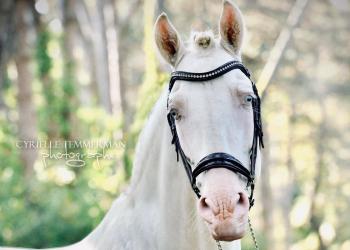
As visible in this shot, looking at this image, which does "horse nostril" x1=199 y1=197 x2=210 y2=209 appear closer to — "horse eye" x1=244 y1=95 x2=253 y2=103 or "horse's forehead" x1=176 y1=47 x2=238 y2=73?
"horse eye" x1=244 y1=95 x2=253 y2=103

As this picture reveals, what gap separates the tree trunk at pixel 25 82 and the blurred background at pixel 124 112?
0.03 meters

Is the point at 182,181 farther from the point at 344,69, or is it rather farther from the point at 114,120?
the point at 344,69

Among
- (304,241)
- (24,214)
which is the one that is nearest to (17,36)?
(24,214)

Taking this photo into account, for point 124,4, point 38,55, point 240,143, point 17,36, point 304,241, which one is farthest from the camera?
point 124,4

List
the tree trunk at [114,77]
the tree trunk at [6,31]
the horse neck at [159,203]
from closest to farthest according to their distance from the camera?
1. the horse neck at [159,203]
2. the tree trunk at [114,77]
3. the tree trunk at [6,31]

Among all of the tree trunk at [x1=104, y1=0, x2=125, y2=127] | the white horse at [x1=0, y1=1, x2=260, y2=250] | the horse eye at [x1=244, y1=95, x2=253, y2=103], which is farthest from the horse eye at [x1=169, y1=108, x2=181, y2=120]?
the tree trunk at [x1=104, y1=0, x2=125, y2=127]

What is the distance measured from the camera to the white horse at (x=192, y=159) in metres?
3.12

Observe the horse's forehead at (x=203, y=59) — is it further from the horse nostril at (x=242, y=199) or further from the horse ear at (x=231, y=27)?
the horse nostril at (x=242, y=199)

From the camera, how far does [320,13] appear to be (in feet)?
66.5

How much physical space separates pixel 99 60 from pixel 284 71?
5527 mm

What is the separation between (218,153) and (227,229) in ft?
1.20

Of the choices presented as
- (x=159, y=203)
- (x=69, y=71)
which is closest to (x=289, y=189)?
(x=69, y=71)

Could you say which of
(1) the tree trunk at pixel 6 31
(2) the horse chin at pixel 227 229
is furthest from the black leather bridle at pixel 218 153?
(1) the tree trunk at pixel 6 31

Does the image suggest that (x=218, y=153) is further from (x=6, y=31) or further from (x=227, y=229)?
(x=6, y=31)
